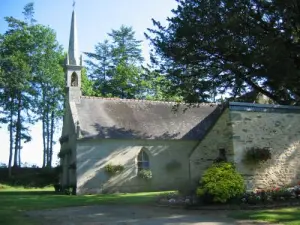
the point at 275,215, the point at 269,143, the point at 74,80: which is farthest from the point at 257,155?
the point at 74,80

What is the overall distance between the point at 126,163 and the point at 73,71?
9048 mm

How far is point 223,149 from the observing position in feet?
54.0

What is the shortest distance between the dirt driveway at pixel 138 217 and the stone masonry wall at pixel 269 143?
4.02 metres

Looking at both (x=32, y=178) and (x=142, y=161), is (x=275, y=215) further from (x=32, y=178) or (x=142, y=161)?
(x=32, y=178)

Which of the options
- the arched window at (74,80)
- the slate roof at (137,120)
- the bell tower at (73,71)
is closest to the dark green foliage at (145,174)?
the slate roof at (137,120)

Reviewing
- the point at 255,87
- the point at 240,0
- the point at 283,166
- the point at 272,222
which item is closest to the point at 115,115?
the point at 255,87

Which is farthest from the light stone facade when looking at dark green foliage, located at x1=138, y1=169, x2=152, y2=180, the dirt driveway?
the dirt driveway

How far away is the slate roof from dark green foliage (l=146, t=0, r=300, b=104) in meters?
4.96

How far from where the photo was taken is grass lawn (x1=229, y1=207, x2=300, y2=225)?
398 inches

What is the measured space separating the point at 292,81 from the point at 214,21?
4850mm

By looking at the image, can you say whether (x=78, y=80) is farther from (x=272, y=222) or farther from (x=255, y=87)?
(x=272, y=222)

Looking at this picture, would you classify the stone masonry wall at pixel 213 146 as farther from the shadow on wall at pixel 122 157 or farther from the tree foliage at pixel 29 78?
the tree foliage at pixel 29 78

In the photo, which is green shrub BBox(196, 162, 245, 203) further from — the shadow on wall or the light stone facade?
the shadow on wall

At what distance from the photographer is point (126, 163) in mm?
27172
